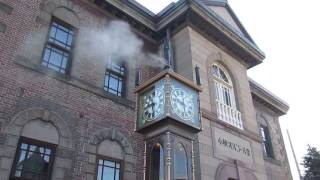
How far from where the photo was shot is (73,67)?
914 centimetres

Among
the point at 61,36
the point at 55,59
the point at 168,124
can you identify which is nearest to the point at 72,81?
the point at 55,59

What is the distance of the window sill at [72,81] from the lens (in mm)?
8039

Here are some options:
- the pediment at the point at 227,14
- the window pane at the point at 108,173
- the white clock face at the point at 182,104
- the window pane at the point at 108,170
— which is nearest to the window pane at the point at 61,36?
the window pane at the point at 108,170

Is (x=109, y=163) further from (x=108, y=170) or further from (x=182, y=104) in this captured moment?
(x=182, y=104)

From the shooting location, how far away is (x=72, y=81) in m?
8.81

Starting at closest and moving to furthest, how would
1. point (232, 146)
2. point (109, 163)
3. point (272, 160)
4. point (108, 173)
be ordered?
point (108, 173), point (109, 163), point (232, 146), point (272, 160)

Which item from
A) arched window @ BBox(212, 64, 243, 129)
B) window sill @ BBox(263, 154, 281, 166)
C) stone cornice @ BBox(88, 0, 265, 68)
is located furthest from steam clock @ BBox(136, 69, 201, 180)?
window sill @ BBox(263, 154, 281, 166)

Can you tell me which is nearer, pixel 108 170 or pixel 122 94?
pixel 108 170

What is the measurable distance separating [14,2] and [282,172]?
14281mm

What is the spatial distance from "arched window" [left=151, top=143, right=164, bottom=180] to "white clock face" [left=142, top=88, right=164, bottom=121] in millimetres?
714

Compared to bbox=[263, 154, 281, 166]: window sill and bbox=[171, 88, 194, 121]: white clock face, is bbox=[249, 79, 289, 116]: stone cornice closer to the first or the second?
bbox=[263, 154, 281, 166]: window sill

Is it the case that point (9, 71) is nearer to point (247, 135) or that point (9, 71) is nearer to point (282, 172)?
point (247, 135)

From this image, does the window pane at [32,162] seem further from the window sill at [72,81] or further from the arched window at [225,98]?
the arched window at [225,98]

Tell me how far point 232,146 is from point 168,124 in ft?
15.7
